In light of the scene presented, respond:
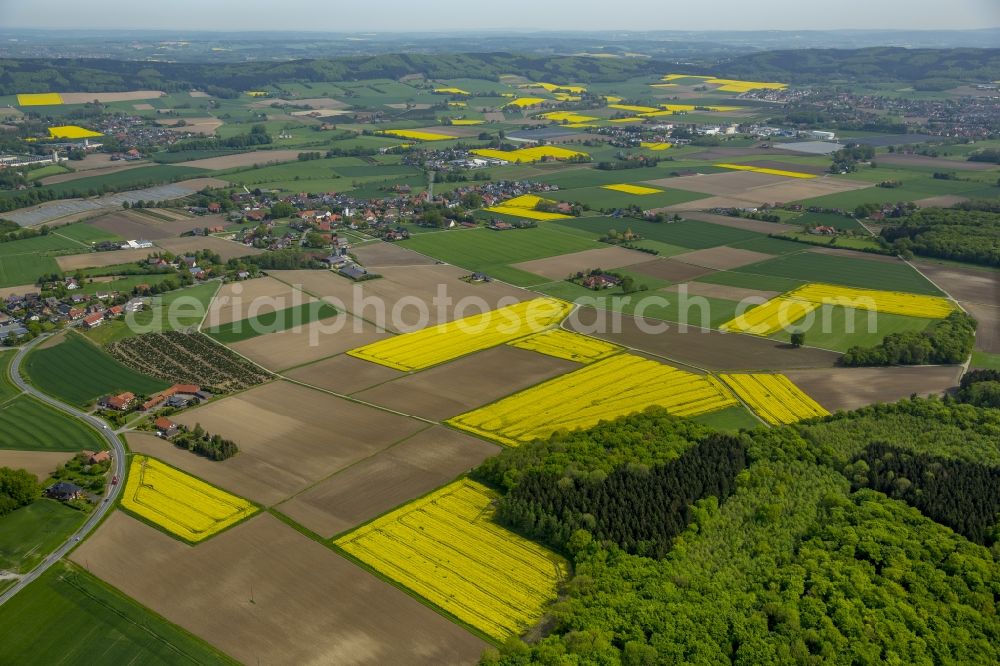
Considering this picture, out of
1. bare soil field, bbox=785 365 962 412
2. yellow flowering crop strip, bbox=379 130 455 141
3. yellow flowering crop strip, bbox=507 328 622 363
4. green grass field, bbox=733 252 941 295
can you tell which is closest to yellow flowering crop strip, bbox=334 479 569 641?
yellow flowering crop strip, bbox=507 328 622 363

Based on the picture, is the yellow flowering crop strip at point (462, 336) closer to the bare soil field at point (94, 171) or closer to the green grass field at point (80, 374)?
the green grass field at point (80, 374)

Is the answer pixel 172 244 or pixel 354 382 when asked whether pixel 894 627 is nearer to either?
pixel 354 382

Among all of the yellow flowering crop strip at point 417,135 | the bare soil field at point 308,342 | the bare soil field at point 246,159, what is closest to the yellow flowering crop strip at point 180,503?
the bare soil field at point 308,342

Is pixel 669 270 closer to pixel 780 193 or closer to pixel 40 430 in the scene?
pixel 780 193

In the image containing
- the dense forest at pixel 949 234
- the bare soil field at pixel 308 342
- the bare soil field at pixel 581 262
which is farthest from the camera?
the dense forest at pixel 949 234

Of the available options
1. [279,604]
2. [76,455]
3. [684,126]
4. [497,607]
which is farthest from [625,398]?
[684,126]
